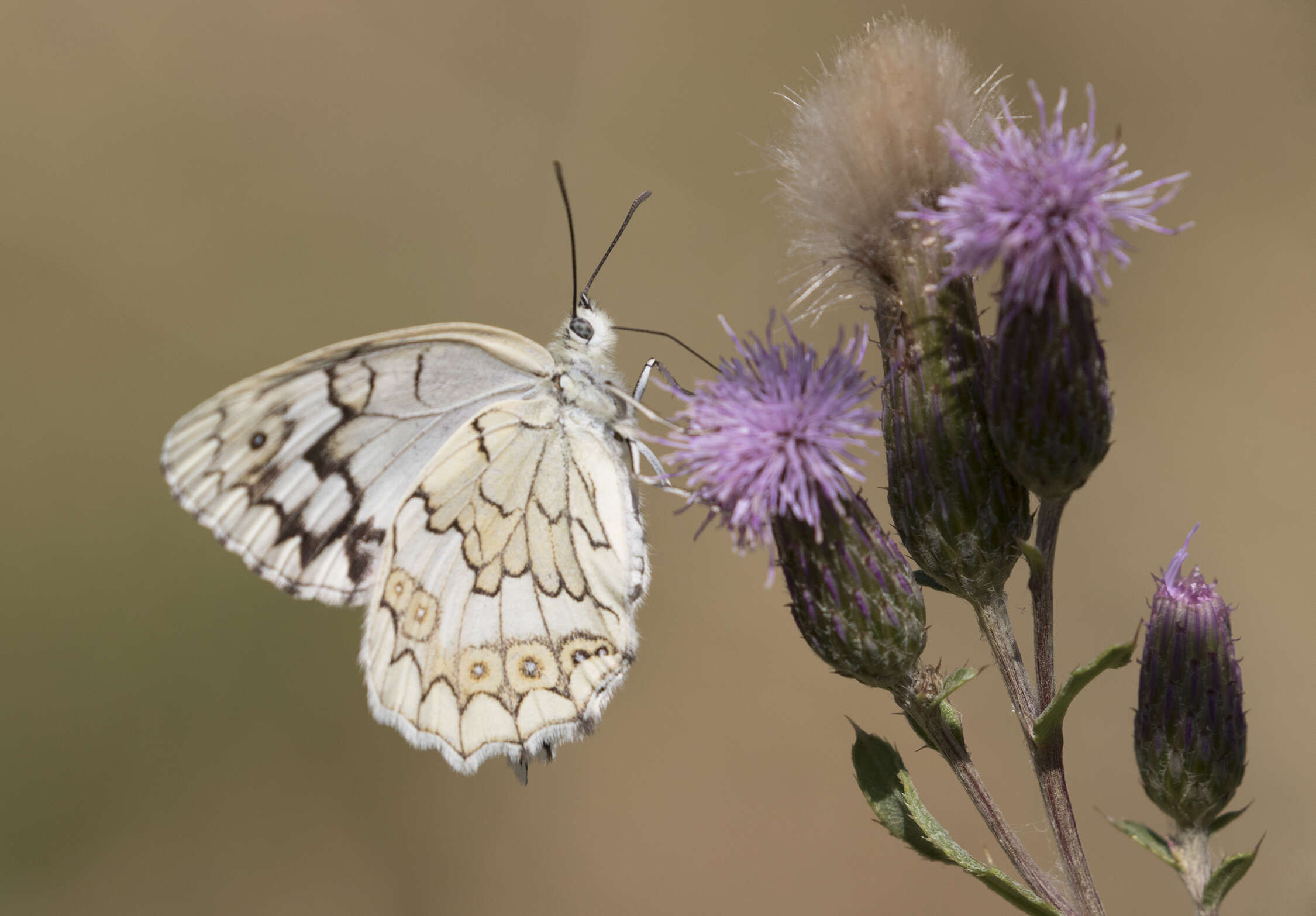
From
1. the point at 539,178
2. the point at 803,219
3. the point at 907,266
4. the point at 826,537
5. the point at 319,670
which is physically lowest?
the point at 826,537

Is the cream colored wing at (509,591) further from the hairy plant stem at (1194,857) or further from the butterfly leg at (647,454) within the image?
the hairy plant stem at (1194,857)

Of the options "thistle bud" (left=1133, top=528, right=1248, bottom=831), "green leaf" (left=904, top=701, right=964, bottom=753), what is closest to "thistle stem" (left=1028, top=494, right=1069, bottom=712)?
"green leaf" (left=904, top=701, right=964, bottom=753)

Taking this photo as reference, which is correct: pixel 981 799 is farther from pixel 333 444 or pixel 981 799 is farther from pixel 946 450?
pixel 333 444

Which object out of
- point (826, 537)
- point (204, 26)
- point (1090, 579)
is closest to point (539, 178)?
point (204, 26)

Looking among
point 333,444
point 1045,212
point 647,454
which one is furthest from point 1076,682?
point 333,444

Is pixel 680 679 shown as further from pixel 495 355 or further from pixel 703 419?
pixel 703 419
